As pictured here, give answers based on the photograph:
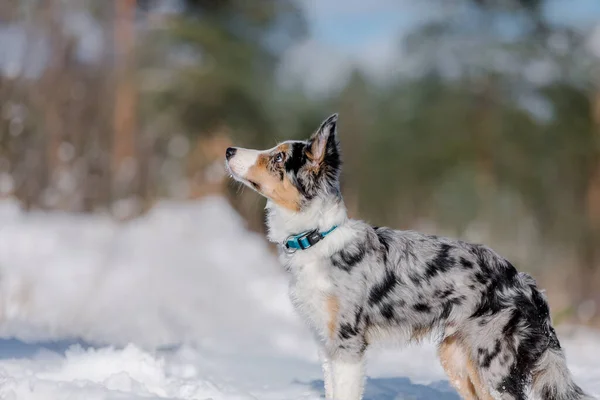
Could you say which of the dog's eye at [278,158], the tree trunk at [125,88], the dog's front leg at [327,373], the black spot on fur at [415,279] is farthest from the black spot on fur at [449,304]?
the tree trunk at [125,88]

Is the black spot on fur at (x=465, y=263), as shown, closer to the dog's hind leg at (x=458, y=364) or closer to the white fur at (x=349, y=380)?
the dog's hind leg at (x=458, y=364)

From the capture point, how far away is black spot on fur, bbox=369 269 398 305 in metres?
5.13

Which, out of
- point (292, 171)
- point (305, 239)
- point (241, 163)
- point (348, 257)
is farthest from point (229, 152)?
point (348, 257)

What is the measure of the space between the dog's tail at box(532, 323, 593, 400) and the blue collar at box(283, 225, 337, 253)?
1.61 metres

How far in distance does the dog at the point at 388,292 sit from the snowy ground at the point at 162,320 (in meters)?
0.83

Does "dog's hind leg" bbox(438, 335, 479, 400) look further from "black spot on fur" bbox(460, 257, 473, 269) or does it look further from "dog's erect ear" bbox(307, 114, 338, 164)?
"dog's erect ear" bbox(307, 114, 338, 164)

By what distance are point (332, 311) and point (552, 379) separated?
1.46 meters

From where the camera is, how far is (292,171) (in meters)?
5.22

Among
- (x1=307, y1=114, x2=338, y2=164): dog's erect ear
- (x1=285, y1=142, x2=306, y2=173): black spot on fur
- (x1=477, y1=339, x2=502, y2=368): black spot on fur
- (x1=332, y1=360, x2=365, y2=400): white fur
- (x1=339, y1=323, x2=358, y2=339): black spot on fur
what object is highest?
(x1=307, y1=114, x2=338, y2=164): dog's erect ear

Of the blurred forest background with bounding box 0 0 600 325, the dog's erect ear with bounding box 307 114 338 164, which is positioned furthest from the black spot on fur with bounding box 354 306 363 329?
the blurred forest background with bounding box 0 0 600 325

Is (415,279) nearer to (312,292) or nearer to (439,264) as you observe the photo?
(439,264)

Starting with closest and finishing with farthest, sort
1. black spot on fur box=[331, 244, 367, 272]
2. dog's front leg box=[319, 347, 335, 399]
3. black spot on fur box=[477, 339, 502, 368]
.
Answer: black spot on fur box=[477, 339, 502, 368] → black spot on fur box=[331, 244, 367, 272] → dog's front leg box=[319, 347, 335, 399]

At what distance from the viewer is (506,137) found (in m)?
16.2

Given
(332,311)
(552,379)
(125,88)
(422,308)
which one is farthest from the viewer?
(125,88)
